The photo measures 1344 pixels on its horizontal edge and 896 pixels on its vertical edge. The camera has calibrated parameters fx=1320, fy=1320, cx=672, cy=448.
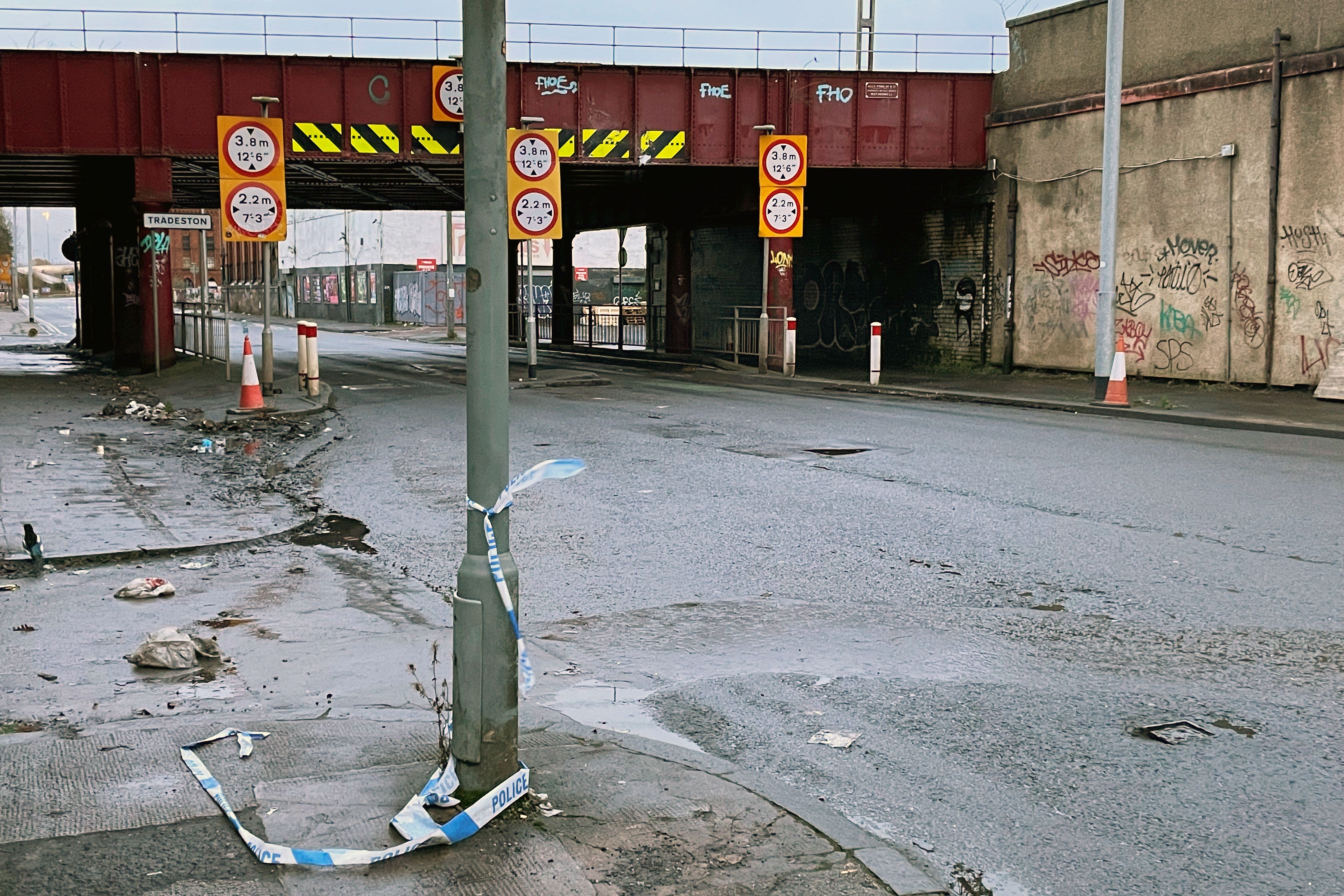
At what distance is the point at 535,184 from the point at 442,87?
5.49 meters

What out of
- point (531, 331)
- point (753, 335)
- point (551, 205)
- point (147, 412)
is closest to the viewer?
point (147, 412)

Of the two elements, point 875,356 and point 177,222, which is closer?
point 177,222

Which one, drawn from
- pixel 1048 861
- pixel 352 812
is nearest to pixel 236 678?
pixel 352 812

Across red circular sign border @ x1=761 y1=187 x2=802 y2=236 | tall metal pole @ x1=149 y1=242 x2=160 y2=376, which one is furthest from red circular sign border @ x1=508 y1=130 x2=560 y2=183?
tall metal pole @ x1=149 y1=242 x2=160 y2=376

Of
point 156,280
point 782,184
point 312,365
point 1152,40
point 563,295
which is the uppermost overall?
point 1152,40

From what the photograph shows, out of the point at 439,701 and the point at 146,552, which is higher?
the point at 439,701

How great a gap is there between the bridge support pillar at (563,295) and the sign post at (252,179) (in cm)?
2254

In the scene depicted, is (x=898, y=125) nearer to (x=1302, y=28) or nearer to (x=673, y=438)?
(x=1302, y=28)

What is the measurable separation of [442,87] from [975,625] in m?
21.5

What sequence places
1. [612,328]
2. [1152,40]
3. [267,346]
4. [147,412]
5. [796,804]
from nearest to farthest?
[796,804]
[147,412]
[267,346]
[1152,40]
[612,328]

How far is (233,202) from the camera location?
18156 mm

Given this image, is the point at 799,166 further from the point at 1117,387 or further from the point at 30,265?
the point at 30,265

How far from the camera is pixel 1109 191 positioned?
19.0 meters

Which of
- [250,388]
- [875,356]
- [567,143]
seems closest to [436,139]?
[567,143]
